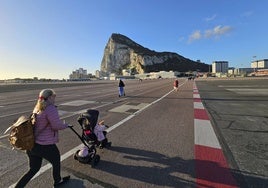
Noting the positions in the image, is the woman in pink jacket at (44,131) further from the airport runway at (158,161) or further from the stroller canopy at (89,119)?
the stroller canopy at (89,119)

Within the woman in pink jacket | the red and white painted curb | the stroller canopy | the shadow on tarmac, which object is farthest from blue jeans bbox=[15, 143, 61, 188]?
the red and white painted curb

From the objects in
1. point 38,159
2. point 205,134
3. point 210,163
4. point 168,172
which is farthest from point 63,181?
point 205,134

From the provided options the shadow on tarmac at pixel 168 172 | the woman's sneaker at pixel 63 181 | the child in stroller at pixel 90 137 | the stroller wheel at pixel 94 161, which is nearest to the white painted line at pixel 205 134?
the shadow on tarmac at pixel 168 172

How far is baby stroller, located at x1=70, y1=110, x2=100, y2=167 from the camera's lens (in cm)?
501

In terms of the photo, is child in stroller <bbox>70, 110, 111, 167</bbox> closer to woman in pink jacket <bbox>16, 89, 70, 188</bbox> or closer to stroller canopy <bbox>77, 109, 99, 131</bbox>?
stroller canopy <bbox>77, 109, 99, 131</bbox>

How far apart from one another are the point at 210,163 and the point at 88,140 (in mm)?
2600

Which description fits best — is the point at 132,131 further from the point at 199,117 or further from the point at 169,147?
the point at 199,117

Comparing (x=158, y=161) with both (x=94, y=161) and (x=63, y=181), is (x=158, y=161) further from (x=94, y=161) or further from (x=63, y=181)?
(x=63, y=181)

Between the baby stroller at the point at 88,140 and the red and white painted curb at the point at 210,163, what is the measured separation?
205 cm

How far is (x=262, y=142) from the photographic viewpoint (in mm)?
6547

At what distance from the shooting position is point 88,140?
5.44m

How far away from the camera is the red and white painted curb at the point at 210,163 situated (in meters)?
4.21

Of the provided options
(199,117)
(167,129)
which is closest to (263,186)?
(167,129)

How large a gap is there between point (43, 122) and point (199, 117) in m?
7.83
